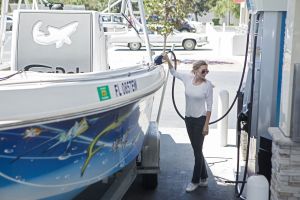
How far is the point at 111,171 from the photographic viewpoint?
491cm

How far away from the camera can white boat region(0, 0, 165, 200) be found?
12.7 ft

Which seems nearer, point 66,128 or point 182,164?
point 66,128

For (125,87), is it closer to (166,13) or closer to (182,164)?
(182,164)

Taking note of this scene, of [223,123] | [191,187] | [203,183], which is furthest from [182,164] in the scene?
[223,123]

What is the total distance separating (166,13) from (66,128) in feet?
51.5

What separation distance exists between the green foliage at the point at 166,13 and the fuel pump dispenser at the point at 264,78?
1344 cm

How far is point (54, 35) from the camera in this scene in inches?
231

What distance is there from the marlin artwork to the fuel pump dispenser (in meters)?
2.05

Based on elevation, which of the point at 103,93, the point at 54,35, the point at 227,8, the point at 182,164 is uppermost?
the point at 227,8

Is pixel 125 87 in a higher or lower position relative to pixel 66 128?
higher

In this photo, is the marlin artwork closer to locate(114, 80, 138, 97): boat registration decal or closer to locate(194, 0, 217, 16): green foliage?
locate(114, 80, 138, 97): boat registration decal

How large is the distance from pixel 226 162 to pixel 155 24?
1321cm

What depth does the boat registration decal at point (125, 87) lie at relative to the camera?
4.52 metres

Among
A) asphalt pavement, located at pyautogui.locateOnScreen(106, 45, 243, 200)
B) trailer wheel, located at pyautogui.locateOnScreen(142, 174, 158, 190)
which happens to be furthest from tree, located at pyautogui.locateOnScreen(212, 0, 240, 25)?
trailer wheel, located at pyautogui.locateOnScreen(142, 174, 158, 190)
